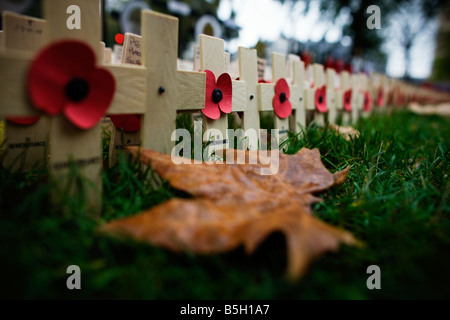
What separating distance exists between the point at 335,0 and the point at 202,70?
14.6m

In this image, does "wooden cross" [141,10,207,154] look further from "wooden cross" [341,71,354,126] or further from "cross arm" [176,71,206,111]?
"wooden cross" [341,71,354,126]

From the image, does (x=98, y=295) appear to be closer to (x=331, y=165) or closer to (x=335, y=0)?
(x=331, y=165)

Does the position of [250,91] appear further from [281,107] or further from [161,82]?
[161,82]

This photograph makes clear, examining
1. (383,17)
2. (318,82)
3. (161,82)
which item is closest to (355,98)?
(318,82)

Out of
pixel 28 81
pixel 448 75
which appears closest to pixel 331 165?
pixel 28 81

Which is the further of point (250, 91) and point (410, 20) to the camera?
point (410, 20)

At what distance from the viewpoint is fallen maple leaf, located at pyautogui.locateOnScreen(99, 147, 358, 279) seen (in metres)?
0.79

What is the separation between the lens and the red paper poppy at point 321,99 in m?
2.72

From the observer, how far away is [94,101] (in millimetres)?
1101

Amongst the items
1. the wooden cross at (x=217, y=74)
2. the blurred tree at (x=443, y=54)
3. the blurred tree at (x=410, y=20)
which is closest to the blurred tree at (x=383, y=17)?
the blurred tree at (x=410, y=20)

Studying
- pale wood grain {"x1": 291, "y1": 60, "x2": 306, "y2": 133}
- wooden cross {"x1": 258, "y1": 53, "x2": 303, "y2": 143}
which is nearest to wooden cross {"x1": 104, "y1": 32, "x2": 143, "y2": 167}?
wooden cross {"x1": 258, "y1": 53, "x2": 303, "y2": 143}

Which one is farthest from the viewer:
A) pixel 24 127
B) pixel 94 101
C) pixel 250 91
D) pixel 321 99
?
pixel 321 99

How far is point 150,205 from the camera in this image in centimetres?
119

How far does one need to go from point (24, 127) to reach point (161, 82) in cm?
79
